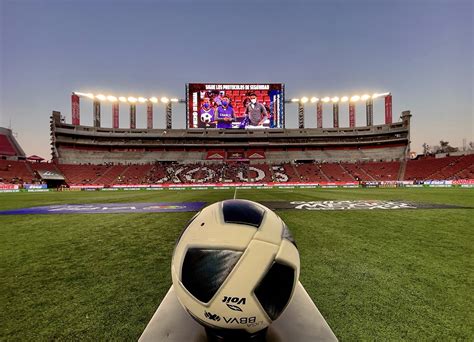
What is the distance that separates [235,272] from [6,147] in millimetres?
71322

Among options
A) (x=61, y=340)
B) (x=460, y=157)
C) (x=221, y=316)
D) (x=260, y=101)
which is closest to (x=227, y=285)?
(x=221, y=316)

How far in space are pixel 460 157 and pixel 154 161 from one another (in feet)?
197

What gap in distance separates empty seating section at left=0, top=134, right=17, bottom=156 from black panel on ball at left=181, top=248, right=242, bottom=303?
68187 millimetres

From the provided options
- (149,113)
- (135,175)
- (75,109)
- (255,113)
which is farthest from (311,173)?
(75,109)

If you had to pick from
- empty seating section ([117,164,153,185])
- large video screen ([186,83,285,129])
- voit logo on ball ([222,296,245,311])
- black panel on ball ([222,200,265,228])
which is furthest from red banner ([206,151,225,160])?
voit logo on ball ([222,296,245,311])

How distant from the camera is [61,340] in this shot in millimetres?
1767

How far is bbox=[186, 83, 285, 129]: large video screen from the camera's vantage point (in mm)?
44844

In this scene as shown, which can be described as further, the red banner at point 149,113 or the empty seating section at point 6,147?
the red banner at point 149,113

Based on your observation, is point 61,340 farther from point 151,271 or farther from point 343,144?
point 343,144

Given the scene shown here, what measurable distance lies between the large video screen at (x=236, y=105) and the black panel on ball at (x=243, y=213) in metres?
44.0

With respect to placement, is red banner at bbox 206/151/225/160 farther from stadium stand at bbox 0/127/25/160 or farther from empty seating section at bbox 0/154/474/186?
stadium stand at bbox 0/127/25/160

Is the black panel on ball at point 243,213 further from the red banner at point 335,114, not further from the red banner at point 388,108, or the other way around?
the red banner at point 388,108

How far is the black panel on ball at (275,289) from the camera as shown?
134 cm

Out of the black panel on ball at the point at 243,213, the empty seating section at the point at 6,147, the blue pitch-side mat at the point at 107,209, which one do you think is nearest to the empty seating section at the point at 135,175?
the empty seating section at the point at 6,147
